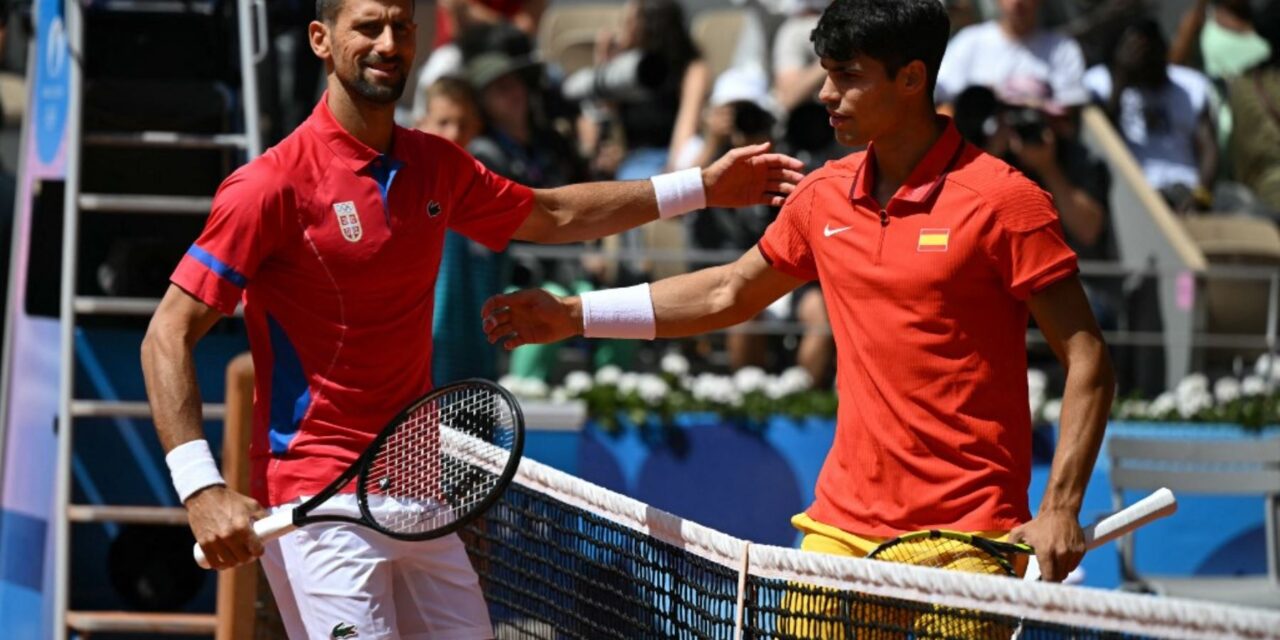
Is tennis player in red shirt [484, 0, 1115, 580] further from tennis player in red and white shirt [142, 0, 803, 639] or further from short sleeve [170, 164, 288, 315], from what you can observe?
short sleeve [170, 164, 288, 315]

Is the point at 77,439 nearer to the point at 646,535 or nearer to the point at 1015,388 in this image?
the point at 646,535

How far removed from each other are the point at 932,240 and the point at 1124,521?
78cm

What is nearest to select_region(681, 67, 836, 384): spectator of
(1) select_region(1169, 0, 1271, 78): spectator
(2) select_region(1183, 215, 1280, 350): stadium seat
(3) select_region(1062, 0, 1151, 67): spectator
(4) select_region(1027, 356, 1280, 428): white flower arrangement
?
(4) select_region(1027, 356, 1280, 428): white flower arrangement

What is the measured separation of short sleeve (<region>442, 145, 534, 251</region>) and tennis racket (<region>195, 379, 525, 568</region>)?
27.4 inches

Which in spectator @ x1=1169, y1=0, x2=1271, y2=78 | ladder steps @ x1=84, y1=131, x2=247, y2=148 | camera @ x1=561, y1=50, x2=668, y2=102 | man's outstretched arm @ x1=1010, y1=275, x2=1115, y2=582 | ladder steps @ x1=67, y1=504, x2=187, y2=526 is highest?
spectator @ x1=1169, y1=0, x2=1271, y2=78

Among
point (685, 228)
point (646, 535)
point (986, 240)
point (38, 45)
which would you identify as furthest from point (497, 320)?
point (685, 228)

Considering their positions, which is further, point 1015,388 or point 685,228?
point 685,228

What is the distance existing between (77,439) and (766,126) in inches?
153

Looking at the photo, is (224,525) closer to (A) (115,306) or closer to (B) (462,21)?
(A) (115,306)

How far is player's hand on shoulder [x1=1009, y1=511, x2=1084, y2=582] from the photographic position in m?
4.24

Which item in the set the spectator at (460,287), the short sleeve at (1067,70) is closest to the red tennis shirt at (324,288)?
the spectator at (460,287)

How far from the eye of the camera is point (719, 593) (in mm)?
4387

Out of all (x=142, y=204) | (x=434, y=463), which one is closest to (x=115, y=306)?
(x=142, y=204)

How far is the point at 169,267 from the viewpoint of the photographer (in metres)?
8.57
